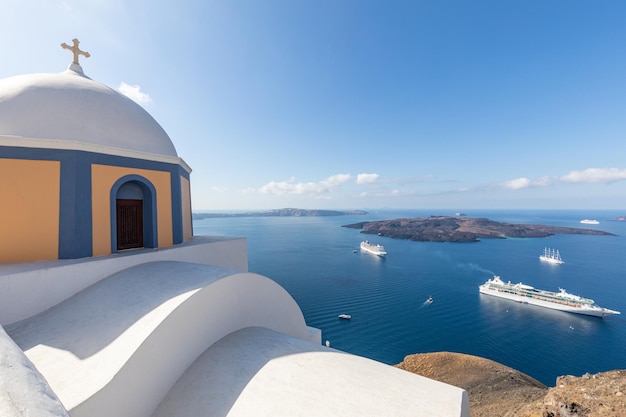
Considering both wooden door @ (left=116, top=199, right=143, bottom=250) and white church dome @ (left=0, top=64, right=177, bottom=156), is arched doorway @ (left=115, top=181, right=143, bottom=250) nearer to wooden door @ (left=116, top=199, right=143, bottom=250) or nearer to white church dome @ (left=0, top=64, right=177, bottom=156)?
wooden door @ (left=116, top=199, right=143, bottom=250)

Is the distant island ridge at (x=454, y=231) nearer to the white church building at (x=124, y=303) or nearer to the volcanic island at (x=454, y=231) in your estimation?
the volcanic island at (x=454, y=231)

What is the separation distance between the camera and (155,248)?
6.62m

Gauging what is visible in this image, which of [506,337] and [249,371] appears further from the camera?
[506,337]

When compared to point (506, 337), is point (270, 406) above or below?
above

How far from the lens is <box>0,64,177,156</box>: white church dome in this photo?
5316mm

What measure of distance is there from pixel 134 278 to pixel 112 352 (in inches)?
87.5

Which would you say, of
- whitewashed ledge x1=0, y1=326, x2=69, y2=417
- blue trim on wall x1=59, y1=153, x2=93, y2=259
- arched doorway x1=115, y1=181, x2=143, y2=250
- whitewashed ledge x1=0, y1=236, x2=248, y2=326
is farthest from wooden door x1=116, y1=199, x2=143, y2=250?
whitewashed ledge x1=0, y1=326, x2=69, y2=417

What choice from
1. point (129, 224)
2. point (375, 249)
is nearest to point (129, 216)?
point (129, 224)

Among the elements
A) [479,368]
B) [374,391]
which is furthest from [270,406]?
[479,368]

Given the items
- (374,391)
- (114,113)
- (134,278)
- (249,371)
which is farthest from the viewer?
(114,113)

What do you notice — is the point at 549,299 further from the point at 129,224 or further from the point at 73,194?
the point at 73,194

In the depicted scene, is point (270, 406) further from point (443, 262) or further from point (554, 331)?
point (443, 262)

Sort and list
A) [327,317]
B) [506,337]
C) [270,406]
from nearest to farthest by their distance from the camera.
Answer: [270,406] → [506,337] → [327,317]

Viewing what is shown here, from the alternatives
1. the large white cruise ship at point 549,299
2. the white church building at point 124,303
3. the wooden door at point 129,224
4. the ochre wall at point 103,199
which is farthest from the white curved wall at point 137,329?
the large white cruise ship at point 549,299
